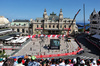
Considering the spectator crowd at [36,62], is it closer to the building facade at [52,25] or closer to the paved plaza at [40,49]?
the paved plaza at [40,49]

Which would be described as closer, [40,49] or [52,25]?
[40,49]

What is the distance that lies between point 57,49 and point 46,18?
39.8m

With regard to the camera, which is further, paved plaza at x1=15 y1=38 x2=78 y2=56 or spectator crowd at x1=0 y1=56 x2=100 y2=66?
paved plaza at x1=15 y1=38 x2=78 y2=56

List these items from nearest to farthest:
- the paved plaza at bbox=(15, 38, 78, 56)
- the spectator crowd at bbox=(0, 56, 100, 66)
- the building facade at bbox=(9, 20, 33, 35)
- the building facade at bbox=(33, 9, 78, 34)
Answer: the spectator crowd at bbox=(0, 56, 100, 66), the paved plaza at bbox=(15, 38, 78, 56), the building facade at bbox=(33, 9, 78, 34), the building facade at bbox=(9, 20, 33, 35)

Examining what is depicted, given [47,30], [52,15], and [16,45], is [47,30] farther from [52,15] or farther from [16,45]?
[16,45]

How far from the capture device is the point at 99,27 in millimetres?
52531

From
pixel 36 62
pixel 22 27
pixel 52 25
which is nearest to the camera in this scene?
pixel 36 62

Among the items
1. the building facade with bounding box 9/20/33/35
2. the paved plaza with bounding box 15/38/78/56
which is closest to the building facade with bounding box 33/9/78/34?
the building facade with bounding box 9/20/33/35

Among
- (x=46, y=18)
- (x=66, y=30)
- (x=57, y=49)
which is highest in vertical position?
(x=46, y=18)

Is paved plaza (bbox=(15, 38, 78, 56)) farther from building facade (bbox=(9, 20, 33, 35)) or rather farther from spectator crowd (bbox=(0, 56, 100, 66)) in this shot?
building facade (bbox=(9, 20, 33, 35))

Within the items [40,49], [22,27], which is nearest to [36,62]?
[40,49]

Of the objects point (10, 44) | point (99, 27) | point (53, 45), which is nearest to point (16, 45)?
point (10, 44)

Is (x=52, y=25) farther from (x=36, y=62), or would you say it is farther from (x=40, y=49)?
(x=36, y=62)

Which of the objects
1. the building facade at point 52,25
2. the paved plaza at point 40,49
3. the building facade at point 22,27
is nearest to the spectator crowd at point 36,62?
the paved plaza at point 40,49
